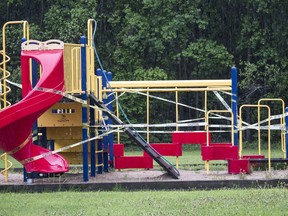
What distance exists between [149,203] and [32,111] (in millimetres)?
3631

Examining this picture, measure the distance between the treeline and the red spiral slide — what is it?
796 inches

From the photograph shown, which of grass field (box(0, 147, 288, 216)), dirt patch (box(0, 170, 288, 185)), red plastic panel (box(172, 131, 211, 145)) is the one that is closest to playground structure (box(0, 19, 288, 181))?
dirt patch (box(0, 170, 288, 185))

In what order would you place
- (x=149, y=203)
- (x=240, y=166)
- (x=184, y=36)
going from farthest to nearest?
1. (x=184, y=36)
2. (x=240, y=166)
3. (x=149, y=203)

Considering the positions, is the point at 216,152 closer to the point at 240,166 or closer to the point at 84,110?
the point at 240,166

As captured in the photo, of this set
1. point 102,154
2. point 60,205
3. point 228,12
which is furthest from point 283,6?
point 60,205

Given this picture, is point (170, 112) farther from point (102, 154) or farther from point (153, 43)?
point (102, 154)

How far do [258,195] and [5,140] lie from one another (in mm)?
4876

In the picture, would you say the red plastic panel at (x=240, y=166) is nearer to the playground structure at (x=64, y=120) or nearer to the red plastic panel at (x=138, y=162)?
the playground structure at (x=64, y=120)

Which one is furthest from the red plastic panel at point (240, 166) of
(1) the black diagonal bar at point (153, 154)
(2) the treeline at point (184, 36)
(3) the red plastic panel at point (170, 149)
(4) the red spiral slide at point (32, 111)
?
(2) the treeline at point (184, 36)

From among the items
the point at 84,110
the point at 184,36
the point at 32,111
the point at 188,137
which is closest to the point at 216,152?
the point at 188,137

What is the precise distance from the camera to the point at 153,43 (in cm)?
3584

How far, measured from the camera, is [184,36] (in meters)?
36.3

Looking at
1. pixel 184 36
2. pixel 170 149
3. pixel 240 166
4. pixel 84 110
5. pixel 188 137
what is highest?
→ pixel 184 36

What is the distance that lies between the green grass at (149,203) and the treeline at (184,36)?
2204 cm
